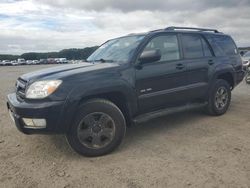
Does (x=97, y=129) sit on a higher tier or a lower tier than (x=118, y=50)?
lower

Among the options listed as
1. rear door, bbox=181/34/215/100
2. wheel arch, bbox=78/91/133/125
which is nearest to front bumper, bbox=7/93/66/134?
wheel arch, bbox=78/91/133/125

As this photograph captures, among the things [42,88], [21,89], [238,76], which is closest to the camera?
[42,88]

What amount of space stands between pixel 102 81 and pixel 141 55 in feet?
2.83

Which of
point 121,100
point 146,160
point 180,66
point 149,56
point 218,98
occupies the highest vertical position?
point 149,56

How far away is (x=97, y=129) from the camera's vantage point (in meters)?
4.37

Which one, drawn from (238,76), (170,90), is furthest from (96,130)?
(238,76)

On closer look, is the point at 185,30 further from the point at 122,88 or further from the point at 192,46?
the point at 122,88

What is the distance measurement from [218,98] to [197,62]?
106 cm

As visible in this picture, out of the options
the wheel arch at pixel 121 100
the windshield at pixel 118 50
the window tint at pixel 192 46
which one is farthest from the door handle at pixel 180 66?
the wheel arch at pixel 121 100

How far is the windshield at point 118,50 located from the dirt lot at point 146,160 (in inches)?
52.7

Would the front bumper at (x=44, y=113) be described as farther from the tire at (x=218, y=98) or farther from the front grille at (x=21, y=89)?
the tire at (x=218, y=98)

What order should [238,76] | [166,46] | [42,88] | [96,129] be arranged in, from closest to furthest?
[42,88]
[96,129]
[166,46]
[238,76]

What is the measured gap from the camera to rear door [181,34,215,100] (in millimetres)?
5730

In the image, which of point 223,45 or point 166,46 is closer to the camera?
point 166,46
